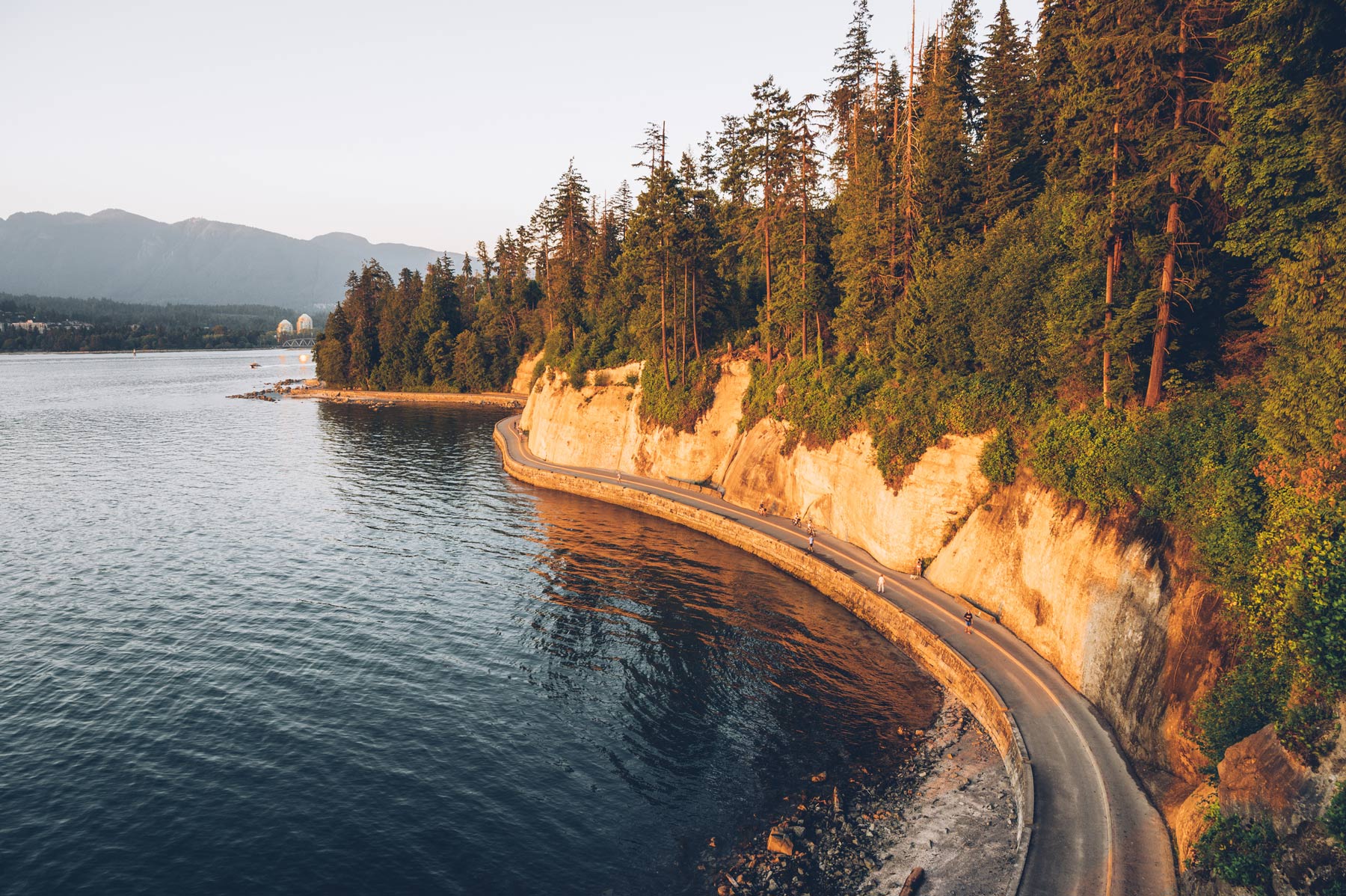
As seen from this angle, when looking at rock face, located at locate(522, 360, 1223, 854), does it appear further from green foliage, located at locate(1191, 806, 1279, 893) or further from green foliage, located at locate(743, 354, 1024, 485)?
green foliage, located at locate(1191, 806, 1279, 893)

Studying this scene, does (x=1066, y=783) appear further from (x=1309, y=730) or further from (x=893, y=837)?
(x=1309, y=730)

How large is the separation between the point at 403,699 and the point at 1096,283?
1433 inches

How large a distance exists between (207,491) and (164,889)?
56.1 metres

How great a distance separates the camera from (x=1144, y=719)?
2236 cm

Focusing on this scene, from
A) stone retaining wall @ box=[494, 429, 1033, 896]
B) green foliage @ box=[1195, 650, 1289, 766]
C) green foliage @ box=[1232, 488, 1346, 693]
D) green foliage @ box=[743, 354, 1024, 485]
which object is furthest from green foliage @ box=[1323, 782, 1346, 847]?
green foliage @ box=[743, 354, 1024, 485]

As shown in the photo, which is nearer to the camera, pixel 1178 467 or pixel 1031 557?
pixel 1178 467

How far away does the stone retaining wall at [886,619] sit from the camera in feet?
74.3

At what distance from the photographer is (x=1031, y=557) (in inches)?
1211

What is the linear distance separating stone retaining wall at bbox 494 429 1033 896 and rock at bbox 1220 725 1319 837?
17.0ft

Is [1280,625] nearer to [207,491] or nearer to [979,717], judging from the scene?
[979,717]

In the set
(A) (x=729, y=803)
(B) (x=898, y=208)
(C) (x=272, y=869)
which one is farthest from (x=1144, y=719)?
(B) (x=898, y=208)

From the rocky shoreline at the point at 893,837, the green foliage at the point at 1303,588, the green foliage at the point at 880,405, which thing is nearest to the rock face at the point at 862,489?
the green foliage at the point at 880,405

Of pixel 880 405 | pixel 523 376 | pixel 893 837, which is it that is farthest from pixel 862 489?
pixel 523 376

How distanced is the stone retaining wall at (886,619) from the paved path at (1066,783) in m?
0.41
